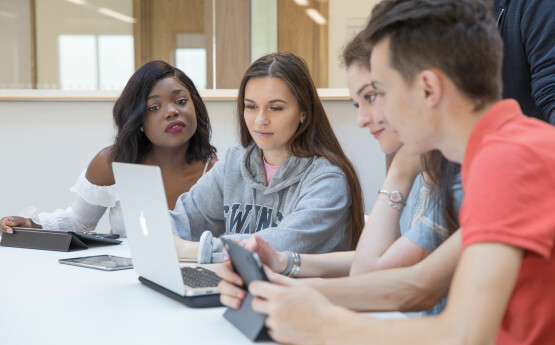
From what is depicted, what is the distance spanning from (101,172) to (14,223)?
1.30 feet

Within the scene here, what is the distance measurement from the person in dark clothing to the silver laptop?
3.05ft

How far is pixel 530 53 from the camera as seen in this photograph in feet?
5.36

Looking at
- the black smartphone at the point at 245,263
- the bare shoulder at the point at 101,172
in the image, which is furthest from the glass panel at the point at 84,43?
the black smartphone at the point at 245,263

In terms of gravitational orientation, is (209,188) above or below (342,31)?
below

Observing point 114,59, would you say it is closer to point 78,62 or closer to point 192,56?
point 78,62

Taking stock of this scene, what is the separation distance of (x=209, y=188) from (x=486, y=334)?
142cm

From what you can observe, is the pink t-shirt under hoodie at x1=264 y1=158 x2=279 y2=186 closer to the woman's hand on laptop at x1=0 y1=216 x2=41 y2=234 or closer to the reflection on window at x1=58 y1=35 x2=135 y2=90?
the woman's hand on laptop at x1=0 y1=216 x2=41 y2=234

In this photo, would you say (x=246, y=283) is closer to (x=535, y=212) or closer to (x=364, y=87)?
(x=535, y=212)

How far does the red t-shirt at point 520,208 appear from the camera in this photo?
29.3 inches

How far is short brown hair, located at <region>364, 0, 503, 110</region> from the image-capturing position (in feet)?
2.86

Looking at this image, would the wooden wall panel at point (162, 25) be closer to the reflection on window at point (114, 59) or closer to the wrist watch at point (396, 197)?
the reflection on window at point (114, 59)

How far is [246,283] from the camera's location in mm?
1048

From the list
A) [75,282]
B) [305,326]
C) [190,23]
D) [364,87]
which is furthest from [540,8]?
[190,23]

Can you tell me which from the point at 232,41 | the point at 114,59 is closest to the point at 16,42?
the point at 114,59
